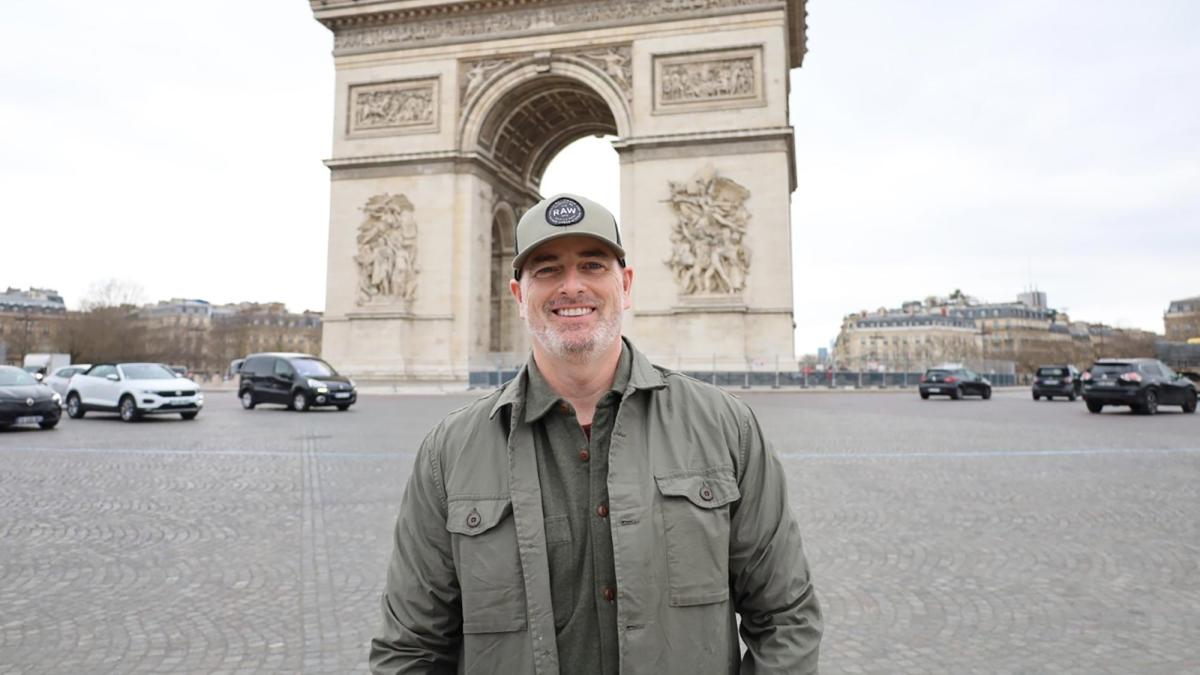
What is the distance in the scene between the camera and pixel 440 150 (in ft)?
74.5

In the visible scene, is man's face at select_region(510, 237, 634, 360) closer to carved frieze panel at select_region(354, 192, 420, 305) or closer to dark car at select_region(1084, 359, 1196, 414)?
dark car at select_region(1084, 359, 1196, 414)

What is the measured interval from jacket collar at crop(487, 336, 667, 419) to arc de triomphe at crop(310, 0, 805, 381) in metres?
18.9

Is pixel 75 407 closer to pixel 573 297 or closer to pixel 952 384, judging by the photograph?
pixel 573 297

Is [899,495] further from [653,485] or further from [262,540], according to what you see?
[653,485]

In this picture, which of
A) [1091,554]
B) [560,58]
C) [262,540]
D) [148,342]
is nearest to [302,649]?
[262,540]

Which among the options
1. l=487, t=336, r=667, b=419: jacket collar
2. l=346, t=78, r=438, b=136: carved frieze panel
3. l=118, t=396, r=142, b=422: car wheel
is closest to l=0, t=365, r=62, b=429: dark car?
l=118, t=396, r=142, b=422: car wheel

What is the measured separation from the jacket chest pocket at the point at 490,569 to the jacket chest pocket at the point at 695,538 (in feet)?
0.88

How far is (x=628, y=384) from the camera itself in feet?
4.70

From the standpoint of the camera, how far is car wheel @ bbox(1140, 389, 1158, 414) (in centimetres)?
1477

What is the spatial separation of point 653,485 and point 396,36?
82.8ft

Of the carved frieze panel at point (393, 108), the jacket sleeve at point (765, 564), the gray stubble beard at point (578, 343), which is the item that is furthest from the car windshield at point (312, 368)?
the jacket sleeve at point (765, 564)

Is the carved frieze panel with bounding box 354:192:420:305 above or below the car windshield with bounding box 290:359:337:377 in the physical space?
above

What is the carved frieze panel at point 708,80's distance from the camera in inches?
818

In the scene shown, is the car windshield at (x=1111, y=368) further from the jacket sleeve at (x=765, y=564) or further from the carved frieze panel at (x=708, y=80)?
the jacket sleeve at (x=765, y=564)
